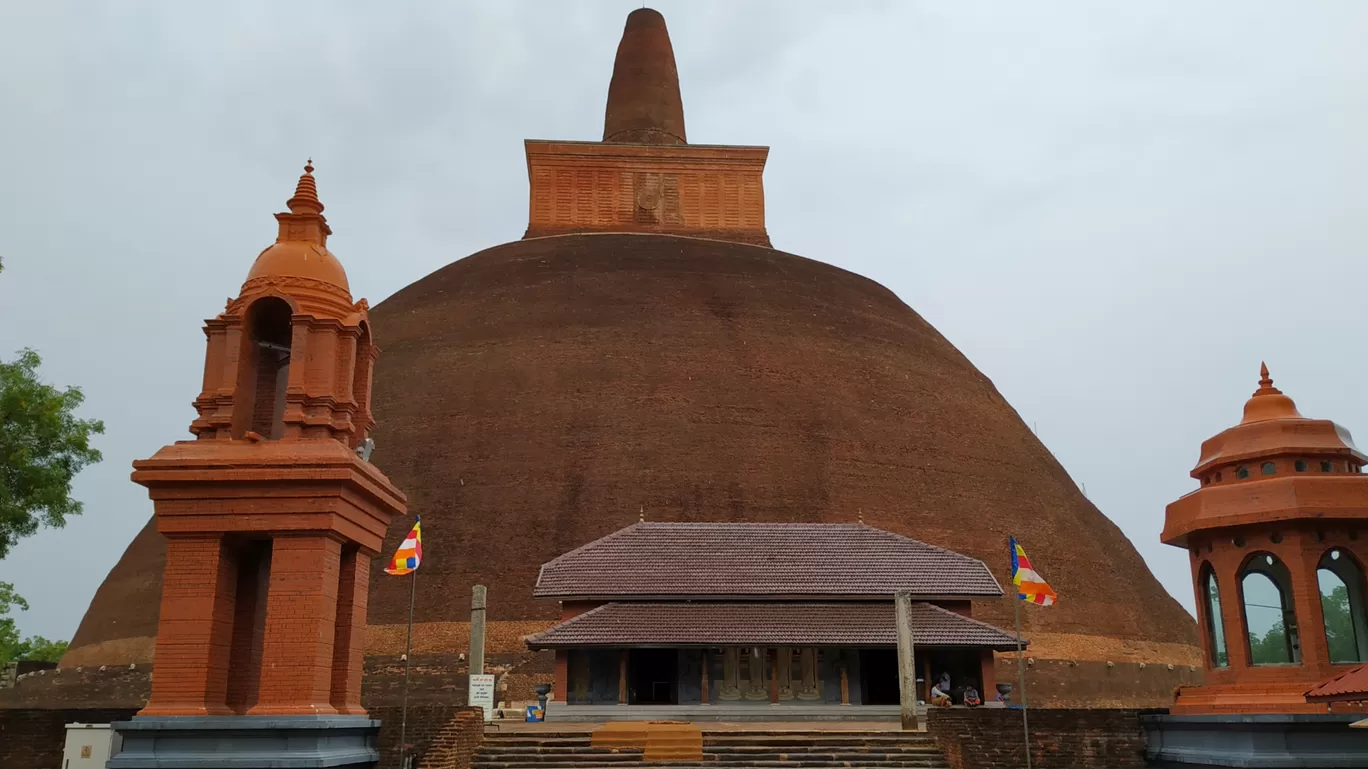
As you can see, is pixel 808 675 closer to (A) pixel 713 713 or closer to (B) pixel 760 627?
(B) pixel 760 627

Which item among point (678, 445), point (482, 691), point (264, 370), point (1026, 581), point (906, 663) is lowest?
point (482, 691)

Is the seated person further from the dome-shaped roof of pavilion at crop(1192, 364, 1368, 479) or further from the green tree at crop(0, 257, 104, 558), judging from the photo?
the green tree at crop(0, 257, 104, 558)

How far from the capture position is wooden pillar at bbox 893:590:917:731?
1742 centimetres

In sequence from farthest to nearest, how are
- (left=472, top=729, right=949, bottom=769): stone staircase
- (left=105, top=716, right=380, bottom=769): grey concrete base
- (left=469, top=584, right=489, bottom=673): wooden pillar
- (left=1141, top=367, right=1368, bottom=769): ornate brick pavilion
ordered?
(left=469, top=584, right=489, bottom=673): wooden pillar, (left=472, top=729, right=949, bottom=769): stone staircase, (left=1141, top=367, right=1368, bottom=769): ornate brick pavilion, (left=105, top=716, right=380, bottom=769): grey concrete base

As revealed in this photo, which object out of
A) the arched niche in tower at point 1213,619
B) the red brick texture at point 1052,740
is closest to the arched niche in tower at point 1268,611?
the arched niche in tower at point 1213,619

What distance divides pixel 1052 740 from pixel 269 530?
1011 cm

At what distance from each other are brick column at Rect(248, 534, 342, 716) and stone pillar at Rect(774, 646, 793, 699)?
10388mm

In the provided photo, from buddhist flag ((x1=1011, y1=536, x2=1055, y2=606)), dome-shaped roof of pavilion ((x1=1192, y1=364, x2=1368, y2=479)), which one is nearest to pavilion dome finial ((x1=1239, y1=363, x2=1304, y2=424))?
dome-shaped roof of pavilion ((x1=1192, y1=364, x2=1368, y2=479))

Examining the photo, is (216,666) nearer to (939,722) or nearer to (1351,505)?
(939,722)

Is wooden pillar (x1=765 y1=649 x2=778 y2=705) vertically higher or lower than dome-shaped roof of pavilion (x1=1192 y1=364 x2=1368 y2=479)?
lower

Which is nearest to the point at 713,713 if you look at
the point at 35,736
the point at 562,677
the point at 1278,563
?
the point at 562,677

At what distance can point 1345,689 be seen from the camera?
11.4m

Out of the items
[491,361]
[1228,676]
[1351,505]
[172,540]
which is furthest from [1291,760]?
[491,361]

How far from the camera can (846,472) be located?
93.6 ft
